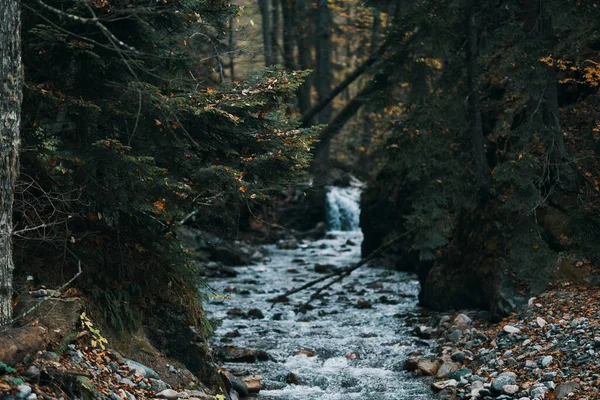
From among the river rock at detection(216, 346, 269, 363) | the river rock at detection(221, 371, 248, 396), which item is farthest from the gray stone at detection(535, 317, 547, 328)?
the river rock at detection(221, 371, 248, 396)

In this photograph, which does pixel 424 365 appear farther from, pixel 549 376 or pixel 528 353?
pixel 549 376

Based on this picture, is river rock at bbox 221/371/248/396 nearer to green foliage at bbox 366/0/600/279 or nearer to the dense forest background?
the dense forest background

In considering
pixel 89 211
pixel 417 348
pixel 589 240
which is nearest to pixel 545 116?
pixel 589 240

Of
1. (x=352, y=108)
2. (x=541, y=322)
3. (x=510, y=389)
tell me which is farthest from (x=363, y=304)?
(x=352, y=108)

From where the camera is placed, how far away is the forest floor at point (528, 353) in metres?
8.23

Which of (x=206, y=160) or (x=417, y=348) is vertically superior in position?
(x=206, y=160)

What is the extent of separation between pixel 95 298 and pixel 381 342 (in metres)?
6.14

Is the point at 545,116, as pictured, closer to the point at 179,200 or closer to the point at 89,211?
the point at 179,200

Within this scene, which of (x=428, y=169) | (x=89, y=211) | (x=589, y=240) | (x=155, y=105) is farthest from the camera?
(x=428, y=169)

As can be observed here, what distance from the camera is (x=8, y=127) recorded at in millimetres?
5895

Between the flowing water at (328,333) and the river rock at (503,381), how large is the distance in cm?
95

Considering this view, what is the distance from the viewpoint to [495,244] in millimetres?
12602

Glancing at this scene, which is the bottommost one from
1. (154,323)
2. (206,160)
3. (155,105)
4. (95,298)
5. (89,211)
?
(154,323)

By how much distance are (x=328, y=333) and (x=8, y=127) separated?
822 cm
